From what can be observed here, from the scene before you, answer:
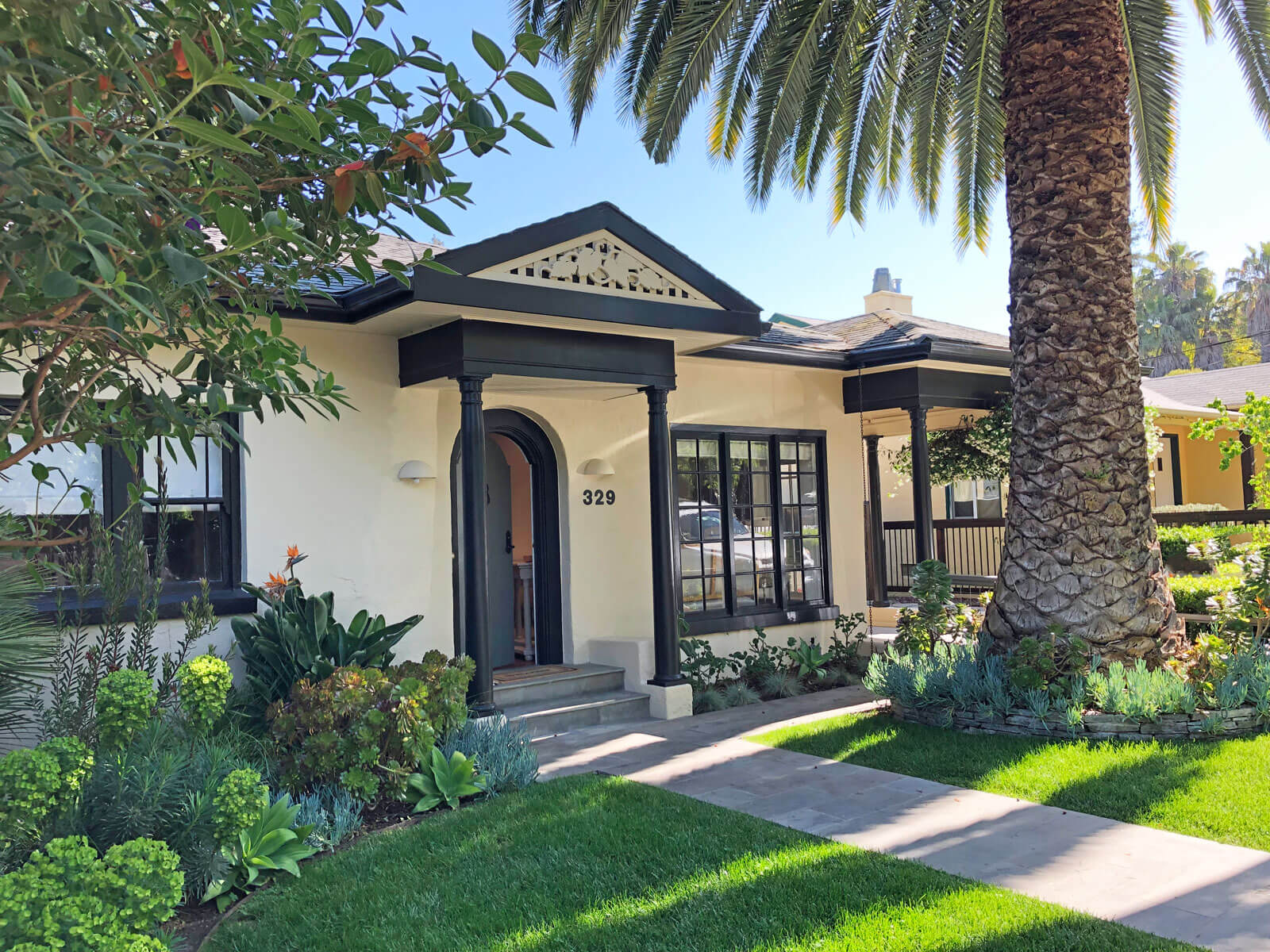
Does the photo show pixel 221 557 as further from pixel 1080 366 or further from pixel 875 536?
pixel 875 536

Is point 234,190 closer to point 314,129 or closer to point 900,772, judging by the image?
point 314,129

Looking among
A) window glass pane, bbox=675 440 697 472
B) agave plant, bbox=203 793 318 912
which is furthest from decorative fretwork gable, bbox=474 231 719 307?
agave plant, bbox=203 793 318 912

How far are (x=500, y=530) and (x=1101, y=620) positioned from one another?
19.7 ft

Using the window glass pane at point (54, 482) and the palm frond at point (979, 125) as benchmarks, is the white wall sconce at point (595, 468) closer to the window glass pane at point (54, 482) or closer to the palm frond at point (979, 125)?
the window glass pane at point (54, 482)

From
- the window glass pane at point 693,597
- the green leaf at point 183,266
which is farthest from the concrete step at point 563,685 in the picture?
the green leaf at point 183,266

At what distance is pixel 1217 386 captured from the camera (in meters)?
22.8

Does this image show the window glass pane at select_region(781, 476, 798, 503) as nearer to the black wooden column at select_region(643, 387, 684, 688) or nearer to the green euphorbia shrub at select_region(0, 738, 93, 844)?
the black wooden column at select_region(643, 387, 684, 688)

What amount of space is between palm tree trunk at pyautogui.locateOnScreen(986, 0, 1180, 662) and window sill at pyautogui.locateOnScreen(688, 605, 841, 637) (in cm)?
313

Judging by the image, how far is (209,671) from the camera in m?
5.41

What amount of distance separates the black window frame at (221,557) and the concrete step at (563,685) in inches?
92.9

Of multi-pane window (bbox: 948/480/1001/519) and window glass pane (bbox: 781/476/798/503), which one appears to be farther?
multi-pane window (bbox: 948/480/1001/519)

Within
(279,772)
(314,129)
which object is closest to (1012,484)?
(279,772)

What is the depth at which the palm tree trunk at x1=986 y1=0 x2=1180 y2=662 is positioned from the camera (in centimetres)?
765

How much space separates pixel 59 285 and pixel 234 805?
3.64 metres
